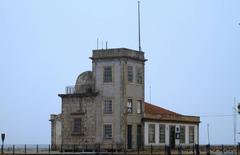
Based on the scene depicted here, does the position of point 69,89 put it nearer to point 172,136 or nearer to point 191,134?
point 172,136

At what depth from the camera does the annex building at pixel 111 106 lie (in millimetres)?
70438

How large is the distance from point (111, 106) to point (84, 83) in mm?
4541

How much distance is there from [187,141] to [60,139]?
15.9m

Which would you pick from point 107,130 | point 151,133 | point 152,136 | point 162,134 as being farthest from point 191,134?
point 107,130

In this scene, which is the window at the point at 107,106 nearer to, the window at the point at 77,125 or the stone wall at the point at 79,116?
the stone wall at the point at 79,116

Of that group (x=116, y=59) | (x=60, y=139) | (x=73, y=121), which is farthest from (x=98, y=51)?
(x=60, y=139)

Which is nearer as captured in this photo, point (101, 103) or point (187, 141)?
point (101, 103)

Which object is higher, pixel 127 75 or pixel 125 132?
pixel 127 75

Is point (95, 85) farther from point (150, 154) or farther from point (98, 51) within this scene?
point (150, 154)

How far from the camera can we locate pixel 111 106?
7100cm

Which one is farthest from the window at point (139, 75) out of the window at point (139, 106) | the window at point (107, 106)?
the window at point (107, 106)

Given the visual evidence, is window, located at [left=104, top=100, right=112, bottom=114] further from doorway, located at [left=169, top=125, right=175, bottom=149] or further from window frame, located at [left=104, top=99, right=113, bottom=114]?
doorway, located at [left=169, top=125, right=175, bottom=149]

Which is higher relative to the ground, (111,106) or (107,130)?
(111,106)

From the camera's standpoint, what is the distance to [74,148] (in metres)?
71.6
